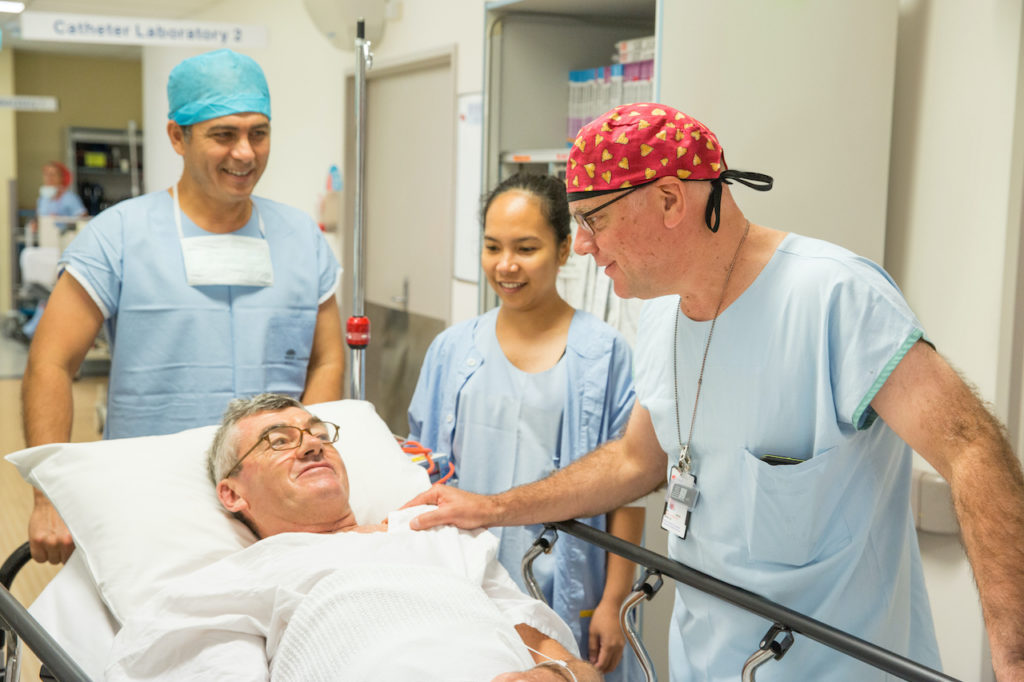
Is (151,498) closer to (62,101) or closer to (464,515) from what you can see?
(464,515)

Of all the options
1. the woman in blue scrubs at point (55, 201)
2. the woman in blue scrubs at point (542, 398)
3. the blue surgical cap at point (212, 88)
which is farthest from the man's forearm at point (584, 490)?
the woman in blue scrubs at point (55, 201)

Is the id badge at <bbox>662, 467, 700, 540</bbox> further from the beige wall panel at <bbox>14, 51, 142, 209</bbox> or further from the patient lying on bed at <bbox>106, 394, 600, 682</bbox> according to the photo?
the beige wall panel at <bbox>14, 51, 142, 209</bbox>

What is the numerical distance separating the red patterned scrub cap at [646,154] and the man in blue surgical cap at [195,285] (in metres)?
1.02

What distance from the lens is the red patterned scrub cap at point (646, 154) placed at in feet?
4.36

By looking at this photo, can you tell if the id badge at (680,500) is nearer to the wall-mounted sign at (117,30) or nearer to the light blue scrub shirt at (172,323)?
the light blue scrub shirt at (172,323)

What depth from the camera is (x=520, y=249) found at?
78.1 inches

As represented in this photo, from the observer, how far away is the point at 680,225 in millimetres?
1361

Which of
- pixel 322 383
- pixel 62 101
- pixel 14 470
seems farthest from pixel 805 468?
pixel 62 101

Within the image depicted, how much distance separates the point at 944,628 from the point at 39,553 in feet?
6.31

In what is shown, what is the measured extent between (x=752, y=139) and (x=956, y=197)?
0.47 m

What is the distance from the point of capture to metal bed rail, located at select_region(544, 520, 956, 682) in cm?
116

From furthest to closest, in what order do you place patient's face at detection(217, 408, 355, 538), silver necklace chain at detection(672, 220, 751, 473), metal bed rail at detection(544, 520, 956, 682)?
patient's face at detection(217, 408, 355, 538) < silver necklace chain at detection(672, 220, 751, 473) < metal bed rail at detection(544, 520, 956, 682)

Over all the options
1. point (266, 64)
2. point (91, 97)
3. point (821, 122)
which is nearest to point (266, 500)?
point (821, 122)

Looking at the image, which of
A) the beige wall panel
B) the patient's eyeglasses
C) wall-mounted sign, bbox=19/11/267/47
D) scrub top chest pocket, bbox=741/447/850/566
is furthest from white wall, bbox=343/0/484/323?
the beige wall panel
